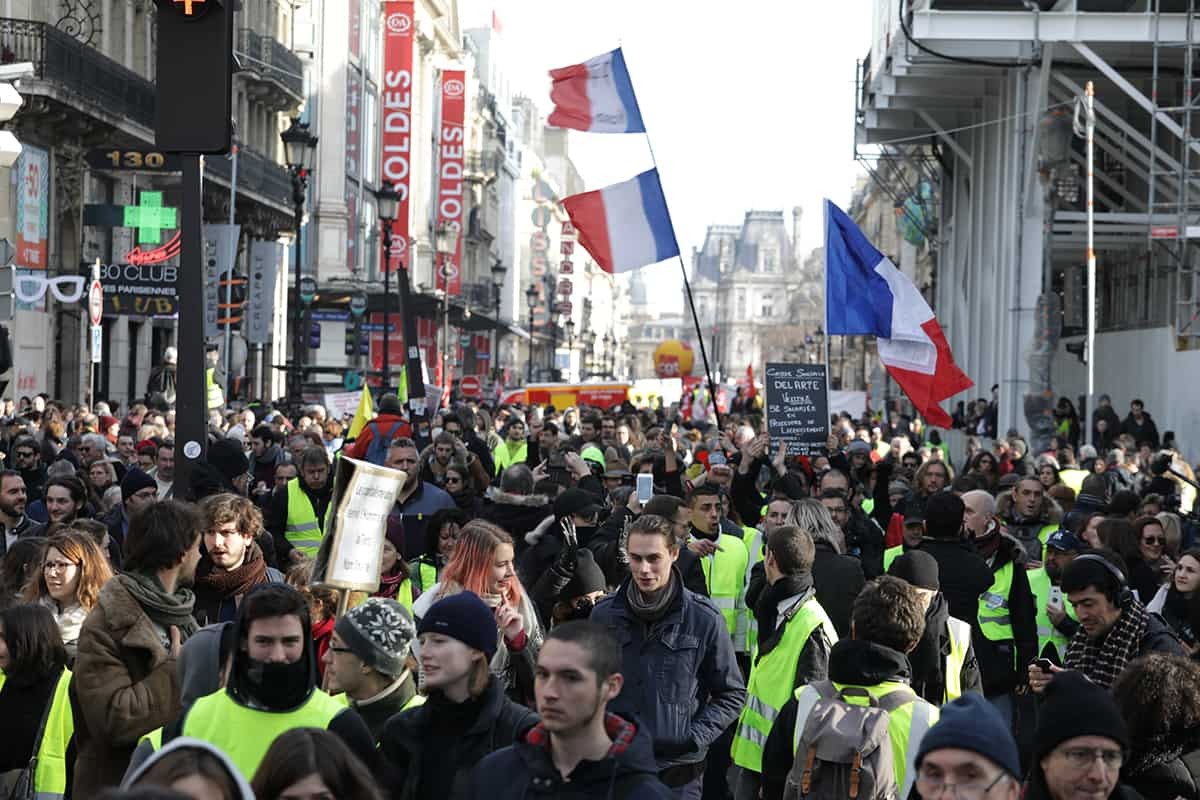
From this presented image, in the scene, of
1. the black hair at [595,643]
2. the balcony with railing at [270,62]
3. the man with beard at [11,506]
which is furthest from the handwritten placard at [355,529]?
the balcony with railing at [270,62]

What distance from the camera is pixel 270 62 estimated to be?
41.3 metres

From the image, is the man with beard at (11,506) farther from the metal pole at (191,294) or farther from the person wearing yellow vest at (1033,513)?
the person wearing yellow vest at (1033,513)

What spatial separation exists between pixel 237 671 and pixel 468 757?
64 centimetres

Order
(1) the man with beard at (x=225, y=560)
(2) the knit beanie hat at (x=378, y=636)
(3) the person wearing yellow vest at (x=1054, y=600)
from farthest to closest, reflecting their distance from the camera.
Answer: (3) the person wearing yellow vest at (x=1054, y=600) < (1) the man with beard at (x=225, y=560) < (2) the knit beanie hat at (x=378, y=636)

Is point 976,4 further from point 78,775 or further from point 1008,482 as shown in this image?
point 78,775

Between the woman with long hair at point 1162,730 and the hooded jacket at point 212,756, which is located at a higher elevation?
the hooded jacket at point 212,756

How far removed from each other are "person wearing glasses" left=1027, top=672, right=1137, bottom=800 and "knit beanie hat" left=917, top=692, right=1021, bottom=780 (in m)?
0.35

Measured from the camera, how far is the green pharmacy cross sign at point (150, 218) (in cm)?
2945

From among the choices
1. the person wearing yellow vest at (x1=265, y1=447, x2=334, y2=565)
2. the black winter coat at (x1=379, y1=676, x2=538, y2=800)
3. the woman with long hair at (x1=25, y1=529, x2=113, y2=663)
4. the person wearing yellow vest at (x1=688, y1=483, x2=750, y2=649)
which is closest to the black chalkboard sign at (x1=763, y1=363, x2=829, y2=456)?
the person wearing yellow vest at (x1=265, y1=447, x2=334, y2=565)

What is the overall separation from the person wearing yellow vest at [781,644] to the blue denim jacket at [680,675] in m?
0.26

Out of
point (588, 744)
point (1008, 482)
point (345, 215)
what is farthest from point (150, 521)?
point (345, 215)

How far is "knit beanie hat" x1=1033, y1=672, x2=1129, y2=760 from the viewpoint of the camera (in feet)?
14.8

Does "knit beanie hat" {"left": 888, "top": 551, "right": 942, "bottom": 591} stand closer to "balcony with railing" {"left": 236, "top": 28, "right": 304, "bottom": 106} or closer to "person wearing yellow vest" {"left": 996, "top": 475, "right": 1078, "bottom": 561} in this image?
"person wearing yellow vest" {"left": 996, "top": 475, "right": 1078, "bottom": 561}

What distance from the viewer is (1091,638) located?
6.67 meters
